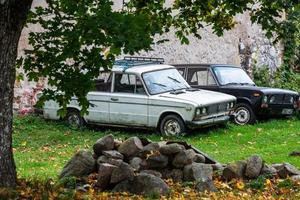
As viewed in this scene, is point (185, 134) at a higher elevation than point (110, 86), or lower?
lower

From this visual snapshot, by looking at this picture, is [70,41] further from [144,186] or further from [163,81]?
[163,81]

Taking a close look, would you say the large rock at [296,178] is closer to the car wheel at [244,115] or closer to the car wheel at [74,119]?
the car wheel at [244,115]

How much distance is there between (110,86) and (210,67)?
327 centimetres

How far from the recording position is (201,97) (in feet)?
49.6

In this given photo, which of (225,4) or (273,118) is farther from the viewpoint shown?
(273,118)

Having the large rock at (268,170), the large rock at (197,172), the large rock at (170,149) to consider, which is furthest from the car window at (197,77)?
the large rock at (197,172)

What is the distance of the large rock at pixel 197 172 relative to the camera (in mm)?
9039

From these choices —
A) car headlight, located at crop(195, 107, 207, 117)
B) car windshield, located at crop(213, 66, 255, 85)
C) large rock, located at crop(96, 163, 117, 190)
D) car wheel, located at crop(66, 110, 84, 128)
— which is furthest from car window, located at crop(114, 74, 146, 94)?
large rock, located at crop(96, 163, 117, 190)

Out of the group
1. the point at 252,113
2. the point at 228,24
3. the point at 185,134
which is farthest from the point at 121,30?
the point at 252,113

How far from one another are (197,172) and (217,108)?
20.9ft

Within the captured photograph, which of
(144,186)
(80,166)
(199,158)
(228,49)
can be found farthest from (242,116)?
(144,186)

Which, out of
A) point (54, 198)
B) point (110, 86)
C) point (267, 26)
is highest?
point (267, 26)

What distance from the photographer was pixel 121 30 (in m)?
7.12

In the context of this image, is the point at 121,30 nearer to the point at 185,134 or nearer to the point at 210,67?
the point at 185,134
